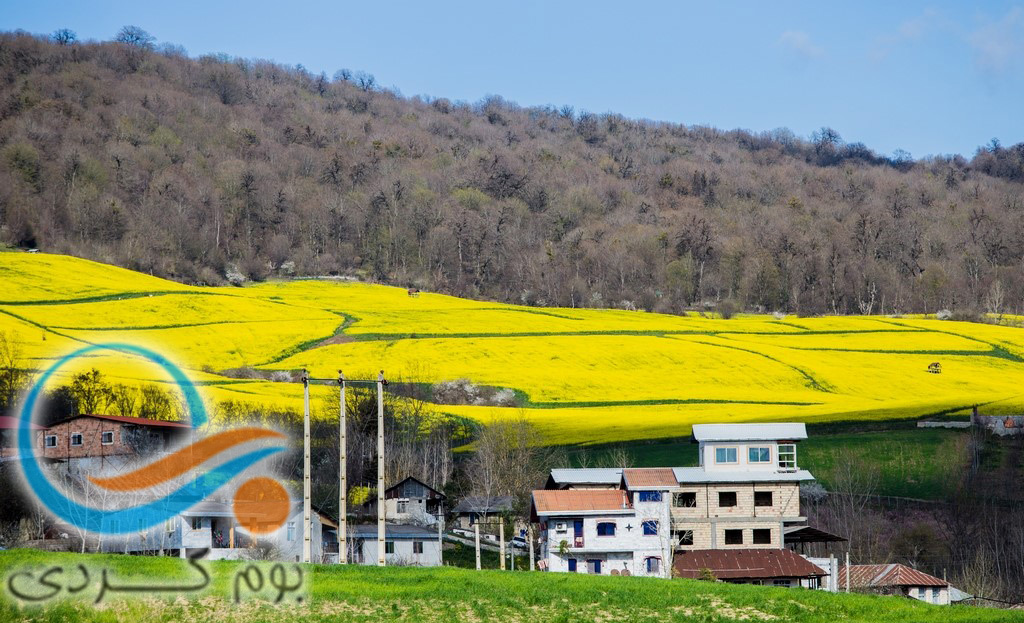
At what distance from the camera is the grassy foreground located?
927 inches

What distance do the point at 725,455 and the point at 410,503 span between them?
585 inches

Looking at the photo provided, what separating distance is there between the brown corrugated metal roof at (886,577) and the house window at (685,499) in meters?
5.44

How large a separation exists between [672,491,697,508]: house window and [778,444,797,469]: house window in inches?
Result: 146

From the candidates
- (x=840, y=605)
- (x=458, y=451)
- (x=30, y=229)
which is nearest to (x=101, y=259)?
(x=30, y=229)

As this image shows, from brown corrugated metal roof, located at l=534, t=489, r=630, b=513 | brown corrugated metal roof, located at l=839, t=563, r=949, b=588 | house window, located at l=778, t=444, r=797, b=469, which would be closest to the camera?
brown corrugated metal roof, located at l=839, t=563, r=949, b=588

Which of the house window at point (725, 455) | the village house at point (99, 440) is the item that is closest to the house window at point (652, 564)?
the house window at point (725, 455)

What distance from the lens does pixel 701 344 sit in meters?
94.5

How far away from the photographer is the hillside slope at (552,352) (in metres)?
71.2

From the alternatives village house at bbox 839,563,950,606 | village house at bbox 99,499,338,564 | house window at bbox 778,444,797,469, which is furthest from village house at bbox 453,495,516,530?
village house at bbox 839,563,950,606

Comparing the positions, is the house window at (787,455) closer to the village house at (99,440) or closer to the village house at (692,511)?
the village house at (692,511)

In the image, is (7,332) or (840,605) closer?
(840,605)

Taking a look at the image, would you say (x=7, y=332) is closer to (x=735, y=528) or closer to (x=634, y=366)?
(x=634, y=366)

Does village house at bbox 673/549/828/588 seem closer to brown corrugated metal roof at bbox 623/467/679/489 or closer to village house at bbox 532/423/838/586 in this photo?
village house at bbox 532/423/838/586

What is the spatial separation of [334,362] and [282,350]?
688 centimetres
